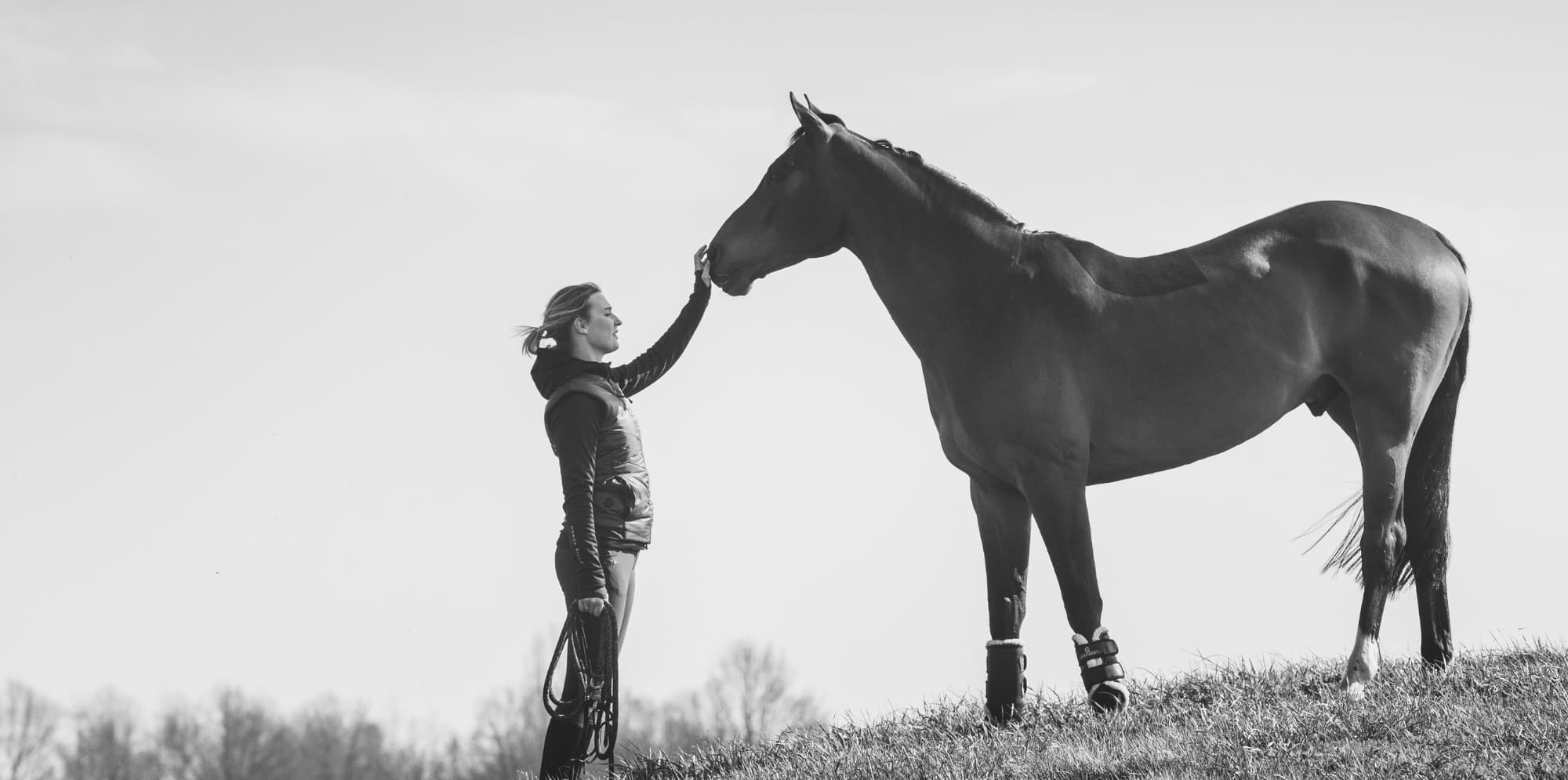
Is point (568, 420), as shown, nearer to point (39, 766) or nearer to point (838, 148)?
point (838, 148)

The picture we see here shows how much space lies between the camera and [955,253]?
713 centimetres

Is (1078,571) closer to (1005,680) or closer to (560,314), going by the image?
(1005,680)

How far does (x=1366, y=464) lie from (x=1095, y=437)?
4.54ft

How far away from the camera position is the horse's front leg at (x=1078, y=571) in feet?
22.1

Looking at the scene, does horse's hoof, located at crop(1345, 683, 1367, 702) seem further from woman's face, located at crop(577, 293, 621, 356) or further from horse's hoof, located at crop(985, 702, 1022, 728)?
woman's face, located at crop(577, 293, 621, 356)

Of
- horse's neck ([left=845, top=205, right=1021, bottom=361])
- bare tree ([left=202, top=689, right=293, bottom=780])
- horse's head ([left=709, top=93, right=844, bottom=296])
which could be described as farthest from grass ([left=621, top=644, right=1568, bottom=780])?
bare tree ([left=202, top=689, right=293, bottom=780])

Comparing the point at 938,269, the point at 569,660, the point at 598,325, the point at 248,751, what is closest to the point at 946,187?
the point at 938,269

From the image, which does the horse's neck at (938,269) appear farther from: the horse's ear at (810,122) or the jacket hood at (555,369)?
the jacket hood at (555,369)

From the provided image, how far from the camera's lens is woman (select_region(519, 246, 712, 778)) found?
252 inches

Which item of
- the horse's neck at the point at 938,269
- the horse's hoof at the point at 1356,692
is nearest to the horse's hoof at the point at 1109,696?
the horse's hoof at the point at 1356,692

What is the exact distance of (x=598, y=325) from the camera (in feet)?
22.5

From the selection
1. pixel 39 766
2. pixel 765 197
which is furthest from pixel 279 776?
pixel 765 197

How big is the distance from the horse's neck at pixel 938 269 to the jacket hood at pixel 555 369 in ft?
4.74

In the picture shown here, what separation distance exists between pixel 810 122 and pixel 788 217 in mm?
461
